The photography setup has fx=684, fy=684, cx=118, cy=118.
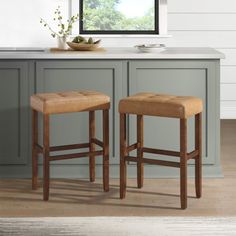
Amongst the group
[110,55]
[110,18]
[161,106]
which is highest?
[110,18]

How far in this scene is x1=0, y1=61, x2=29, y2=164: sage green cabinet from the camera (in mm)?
5031

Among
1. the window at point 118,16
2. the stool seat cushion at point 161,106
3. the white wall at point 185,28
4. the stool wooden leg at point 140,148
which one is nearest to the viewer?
the stool seat cushion at point 161,106

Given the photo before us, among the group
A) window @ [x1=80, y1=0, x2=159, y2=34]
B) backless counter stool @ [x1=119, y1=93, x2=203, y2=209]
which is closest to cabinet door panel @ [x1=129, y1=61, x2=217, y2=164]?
backless counter stool @ [x1=119, y1=93, x2=203, y2=209]

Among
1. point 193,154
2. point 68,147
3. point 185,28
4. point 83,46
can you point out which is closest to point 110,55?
point 83,46

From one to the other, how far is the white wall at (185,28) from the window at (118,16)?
0.23 meters

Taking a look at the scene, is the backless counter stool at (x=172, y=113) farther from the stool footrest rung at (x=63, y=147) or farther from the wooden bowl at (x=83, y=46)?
the wooden bowl at (x=83, y=46)

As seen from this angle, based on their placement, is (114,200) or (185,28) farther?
(185,28)

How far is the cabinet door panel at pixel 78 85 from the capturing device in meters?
5.04

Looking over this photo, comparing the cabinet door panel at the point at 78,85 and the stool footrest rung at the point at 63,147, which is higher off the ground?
the cabinet door panel at the point at 78,85

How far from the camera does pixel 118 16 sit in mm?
8062

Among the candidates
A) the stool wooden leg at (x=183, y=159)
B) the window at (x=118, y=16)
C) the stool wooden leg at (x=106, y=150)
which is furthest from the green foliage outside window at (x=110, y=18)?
the stool wooden leg at (x=183, y=159)

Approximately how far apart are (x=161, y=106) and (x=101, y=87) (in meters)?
0.90

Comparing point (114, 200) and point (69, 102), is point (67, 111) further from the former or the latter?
point (114, 200)

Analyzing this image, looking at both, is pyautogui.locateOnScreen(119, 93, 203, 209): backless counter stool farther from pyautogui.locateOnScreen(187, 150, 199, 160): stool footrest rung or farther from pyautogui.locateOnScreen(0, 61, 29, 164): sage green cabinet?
pyautogui.locateOnScreen(0, 61, 29, 164): sage green cabinet
